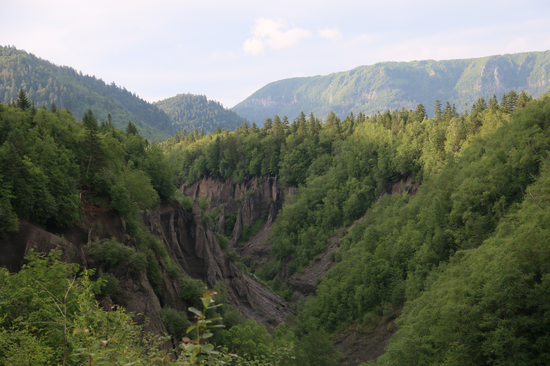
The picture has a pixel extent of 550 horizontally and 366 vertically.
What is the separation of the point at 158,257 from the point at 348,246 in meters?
44.5

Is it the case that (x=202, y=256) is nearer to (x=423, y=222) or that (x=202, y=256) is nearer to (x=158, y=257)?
(x=158, y=257)

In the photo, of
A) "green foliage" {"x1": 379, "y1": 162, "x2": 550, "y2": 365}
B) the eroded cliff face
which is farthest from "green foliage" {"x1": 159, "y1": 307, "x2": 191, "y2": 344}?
"green foliage" {"x1": 379, "y1": 162, "x2": 550, "y2": 365}

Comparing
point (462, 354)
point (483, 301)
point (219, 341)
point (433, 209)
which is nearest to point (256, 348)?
point (219, 341)

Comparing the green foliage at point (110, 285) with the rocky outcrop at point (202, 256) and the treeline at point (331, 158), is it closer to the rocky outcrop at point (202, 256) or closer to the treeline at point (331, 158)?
the rocky outcrop at point (202, 256)

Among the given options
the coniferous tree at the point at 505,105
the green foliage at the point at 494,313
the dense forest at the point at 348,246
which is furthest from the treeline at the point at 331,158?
the green foliage at the point at 494,313

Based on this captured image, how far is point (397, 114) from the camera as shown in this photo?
96062 millimetres

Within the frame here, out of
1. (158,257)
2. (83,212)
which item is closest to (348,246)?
(158,257)

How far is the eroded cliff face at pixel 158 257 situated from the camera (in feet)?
91.4

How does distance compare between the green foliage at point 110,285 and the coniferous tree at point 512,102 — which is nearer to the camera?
the green foliage at point 110,285

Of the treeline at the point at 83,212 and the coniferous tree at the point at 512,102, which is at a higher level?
the coniferous tree at the point at 512,102

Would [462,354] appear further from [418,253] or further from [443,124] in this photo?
[443,124]

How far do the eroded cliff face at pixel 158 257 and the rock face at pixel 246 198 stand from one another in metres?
40.7

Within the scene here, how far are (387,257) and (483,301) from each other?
27.3m

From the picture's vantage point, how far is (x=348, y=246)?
249 ft
